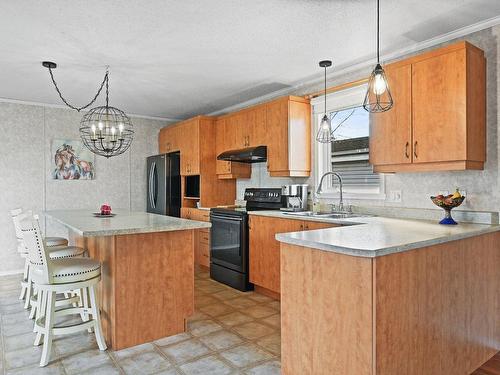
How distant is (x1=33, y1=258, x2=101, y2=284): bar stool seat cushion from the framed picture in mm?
3310

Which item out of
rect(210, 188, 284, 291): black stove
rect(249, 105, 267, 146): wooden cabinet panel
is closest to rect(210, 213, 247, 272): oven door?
rect(210, 188, 284, 291): black stove

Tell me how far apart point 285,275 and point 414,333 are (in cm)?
71

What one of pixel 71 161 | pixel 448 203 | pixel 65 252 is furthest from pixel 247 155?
pixel 71 161

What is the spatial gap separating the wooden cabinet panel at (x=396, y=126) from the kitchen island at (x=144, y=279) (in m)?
1.60

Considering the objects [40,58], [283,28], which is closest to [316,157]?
[283,28]

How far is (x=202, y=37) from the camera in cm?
300

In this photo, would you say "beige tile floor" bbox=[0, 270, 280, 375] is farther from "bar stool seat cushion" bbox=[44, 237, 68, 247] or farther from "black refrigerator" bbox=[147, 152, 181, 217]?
"black refrigerator" bbox=[147, 152, 181, 217]

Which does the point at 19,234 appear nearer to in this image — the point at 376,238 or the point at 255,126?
the point at 255,126

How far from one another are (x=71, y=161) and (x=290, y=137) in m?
3.59

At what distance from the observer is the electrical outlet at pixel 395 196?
330cm

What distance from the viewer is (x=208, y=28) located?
2834 millimetres

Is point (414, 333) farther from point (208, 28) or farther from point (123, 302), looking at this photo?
point (208, 28)

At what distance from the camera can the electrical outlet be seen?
3.30m

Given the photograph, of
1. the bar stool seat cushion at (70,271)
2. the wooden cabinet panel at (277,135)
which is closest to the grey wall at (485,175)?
the wooden cabinet panel at (277,135)
